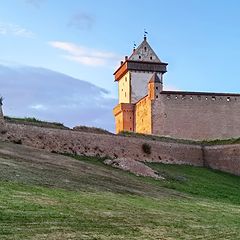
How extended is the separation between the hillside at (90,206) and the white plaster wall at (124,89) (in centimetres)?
3756

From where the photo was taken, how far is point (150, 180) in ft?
91.3

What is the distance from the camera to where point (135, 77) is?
2488 inches

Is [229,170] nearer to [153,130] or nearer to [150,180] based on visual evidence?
[153,130]

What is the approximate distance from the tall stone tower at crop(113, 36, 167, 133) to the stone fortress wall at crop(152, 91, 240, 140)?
7.91 meters

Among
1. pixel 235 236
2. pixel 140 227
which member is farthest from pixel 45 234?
pixel 235 236

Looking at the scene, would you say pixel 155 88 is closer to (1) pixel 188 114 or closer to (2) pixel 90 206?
(1) pixel 188 114

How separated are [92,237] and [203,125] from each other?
45247mm

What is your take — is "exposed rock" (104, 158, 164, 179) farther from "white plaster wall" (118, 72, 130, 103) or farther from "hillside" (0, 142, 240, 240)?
"white plaster wall" (118, 72, 130, 103)

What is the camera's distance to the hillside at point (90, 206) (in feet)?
39.1

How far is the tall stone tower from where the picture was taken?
62094mm

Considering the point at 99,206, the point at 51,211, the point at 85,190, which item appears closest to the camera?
the point at 51,211

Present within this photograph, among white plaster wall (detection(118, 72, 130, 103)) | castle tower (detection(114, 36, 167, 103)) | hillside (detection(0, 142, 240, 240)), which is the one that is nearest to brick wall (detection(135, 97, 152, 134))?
castle tower (detection(114, 36, 167, 103))

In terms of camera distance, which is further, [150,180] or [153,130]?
[153,130]

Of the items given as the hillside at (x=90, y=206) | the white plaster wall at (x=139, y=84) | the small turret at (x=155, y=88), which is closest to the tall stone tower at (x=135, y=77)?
the white plaster wall at (x=139, y=84)
